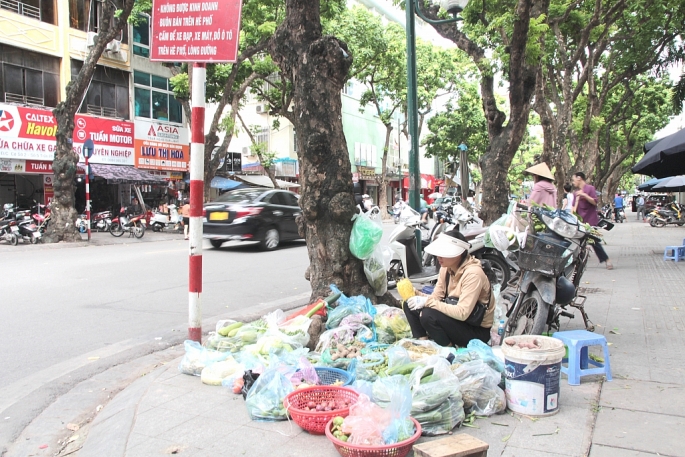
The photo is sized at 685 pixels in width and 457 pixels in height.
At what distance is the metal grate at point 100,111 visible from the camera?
21328mm

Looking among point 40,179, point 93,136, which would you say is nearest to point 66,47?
point 93,136

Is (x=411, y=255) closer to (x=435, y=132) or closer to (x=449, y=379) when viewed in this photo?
(x=449, y=379)

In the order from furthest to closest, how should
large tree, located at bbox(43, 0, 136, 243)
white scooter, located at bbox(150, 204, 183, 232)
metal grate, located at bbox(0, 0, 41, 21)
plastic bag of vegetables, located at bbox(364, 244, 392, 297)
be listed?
1. white scooter, located at bbox(150, 204, 183, 232)
2. metal grate, located at bbox(0, 0, 41, 21)
3. large tree, located at bbox(43, 0, 136, 243)
4. plastic bag of vegetables, located at bbox(364, 244, 392, 297)

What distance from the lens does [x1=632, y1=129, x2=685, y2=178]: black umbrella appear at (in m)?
9.77

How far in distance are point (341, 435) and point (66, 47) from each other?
21.4 meters

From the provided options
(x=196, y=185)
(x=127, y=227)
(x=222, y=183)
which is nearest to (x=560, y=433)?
(x=196, y=185)

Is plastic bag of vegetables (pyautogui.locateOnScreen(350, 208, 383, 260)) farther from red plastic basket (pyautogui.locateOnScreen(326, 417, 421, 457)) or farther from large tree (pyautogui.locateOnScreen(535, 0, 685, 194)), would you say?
large tree (pyautogui.locateOnScreen(535, 0, 685, 194))

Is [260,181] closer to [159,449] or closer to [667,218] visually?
[667,218]

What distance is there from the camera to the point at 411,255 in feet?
27.4

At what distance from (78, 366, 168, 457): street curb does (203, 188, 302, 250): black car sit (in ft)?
28.7

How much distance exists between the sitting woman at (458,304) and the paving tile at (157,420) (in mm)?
1897

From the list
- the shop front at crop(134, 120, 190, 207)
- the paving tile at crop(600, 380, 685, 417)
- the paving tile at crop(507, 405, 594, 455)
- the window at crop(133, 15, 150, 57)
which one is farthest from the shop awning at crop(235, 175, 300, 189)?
the paving tile at crop(507, 405, 594, 455)

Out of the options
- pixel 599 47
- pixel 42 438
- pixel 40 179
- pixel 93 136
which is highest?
pixel 599 47

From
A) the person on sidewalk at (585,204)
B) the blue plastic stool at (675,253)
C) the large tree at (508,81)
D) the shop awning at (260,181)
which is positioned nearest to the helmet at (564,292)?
the large tree at (508,81)
